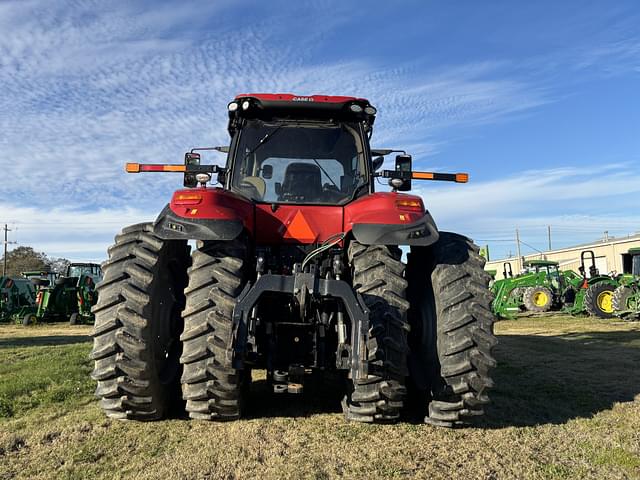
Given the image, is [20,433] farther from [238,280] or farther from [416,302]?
[416,302]

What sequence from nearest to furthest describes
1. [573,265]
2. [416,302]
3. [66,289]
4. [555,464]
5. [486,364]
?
[555,464] < [486,364] < [416,302] < [66,289] < [573,265]

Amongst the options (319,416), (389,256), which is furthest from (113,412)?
(389,256)

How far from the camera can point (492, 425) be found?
4016 mm

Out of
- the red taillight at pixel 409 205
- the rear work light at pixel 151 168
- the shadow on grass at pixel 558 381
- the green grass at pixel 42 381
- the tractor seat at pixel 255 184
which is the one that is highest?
the rear work light at pixel 151 168

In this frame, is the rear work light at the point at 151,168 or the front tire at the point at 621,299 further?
the front tire at the point at 621,299

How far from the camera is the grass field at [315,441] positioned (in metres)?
3.06

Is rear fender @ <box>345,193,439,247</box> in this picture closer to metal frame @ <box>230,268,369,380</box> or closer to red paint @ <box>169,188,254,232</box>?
metal frame @ <box>230,268,369,380</box>

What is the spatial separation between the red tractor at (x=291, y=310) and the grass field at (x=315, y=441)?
0.20 m

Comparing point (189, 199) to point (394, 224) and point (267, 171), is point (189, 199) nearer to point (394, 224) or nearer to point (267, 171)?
point (267, 171)

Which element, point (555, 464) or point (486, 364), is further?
point (486, 364)

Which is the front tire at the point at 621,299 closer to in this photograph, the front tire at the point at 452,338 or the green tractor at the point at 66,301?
the front tire at the point at 452,338

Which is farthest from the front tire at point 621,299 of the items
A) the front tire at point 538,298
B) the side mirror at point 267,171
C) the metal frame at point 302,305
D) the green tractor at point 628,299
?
the metal frame at point 302,305

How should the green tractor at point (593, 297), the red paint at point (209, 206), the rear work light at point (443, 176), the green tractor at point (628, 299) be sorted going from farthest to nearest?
→ the green tractor at point (593, 297), the green tractor at point (628, 299), the rear work light at point (443, 176), the red paint at point (209, 206)

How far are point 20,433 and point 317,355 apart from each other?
2084 millimetres
